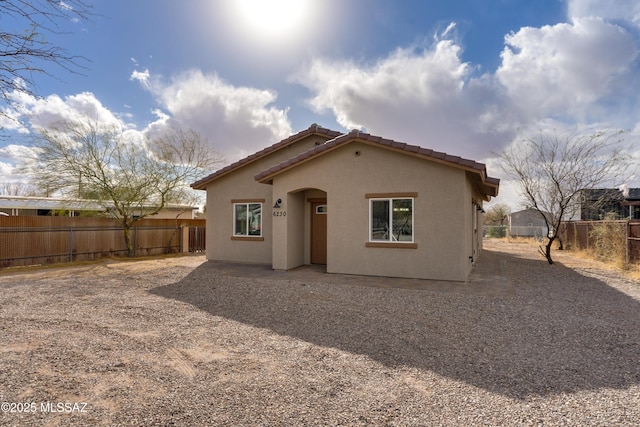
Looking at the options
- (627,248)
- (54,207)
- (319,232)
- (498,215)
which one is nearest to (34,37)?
(319,232)

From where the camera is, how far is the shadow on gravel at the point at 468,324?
4.04m

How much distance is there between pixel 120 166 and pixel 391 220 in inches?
544

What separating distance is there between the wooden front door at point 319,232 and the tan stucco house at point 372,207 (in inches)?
1.5

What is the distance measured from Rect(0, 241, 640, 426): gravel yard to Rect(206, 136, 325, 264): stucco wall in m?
4.93

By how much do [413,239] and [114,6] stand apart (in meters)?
8.50

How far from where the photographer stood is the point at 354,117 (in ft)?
57.7

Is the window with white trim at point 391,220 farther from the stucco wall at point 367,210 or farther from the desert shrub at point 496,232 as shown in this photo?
the desert shrub at point 496,232

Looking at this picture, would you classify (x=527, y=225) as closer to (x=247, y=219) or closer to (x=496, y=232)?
(x=496, y=232)

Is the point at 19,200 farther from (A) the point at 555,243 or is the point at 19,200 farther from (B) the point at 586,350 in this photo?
(A) the point at 555,243

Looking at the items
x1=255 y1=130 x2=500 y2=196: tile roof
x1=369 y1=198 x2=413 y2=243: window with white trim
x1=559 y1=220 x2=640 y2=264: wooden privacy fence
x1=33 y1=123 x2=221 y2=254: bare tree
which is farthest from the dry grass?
x1=33 y1=123 x2=221 y2=254: bare tree

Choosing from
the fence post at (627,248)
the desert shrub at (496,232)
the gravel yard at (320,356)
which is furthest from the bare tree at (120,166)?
the desert shrub at (496,232)

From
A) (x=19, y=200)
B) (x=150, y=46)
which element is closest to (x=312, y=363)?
(x=150, y=46)

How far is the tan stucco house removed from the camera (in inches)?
372

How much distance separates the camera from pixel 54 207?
21031 mm
